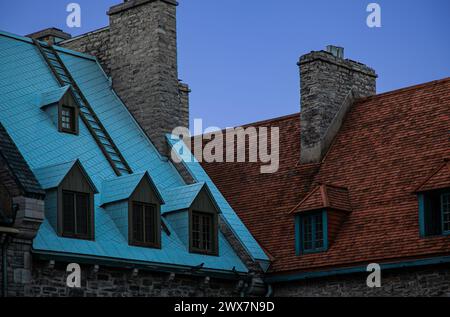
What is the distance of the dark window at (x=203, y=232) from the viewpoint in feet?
100

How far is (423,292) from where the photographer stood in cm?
2750

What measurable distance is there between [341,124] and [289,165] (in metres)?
1.96

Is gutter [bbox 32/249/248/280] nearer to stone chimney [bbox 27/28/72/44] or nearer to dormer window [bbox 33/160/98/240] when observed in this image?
dormer window [bbox 33/160/98/240]

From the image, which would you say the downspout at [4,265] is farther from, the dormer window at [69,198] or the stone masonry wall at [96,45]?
the stone masonry wall at [96,45]

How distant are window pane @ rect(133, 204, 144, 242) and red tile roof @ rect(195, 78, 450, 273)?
3.94 m

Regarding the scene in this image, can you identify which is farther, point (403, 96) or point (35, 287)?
point (403, 96)

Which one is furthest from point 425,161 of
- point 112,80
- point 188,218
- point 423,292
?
point 112,80

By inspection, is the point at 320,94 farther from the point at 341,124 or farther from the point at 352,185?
the point at 352,185

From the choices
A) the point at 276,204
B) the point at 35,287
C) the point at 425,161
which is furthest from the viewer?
the point at 276,204

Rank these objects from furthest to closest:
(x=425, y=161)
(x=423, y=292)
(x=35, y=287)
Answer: (x=425, y=161) < (x=423, y=292) < (x=35, y=287)

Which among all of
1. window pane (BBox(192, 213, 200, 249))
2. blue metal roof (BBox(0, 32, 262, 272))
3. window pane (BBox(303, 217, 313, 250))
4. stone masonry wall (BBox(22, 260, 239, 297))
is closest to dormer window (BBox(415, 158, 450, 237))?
window pane (BBox(303, 217, 313, 250))

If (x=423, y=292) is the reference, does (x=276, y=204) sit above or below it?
above

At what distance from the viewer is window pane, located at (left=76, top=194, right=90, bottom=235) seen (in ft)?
90.8

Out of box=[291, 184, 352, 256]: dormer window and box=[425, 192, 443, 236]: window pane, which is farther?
box=[291, 184, 352, 256]: dormer window
